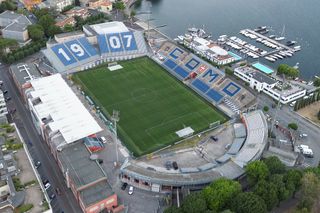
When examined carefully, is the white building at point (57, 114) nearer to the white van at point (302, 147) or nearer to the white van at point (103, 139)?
the white van at point (103, 139)

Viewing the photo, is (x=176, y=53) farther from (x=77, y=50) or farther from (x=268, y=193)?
(x=268, y=193)

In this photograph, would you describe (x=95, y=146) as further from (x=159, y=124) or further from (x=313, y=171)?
(x=313, y=171)

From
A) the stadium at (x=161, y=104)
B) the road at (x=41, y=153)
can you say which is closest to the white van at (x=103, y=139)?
the stadium at (x=161, y=104)

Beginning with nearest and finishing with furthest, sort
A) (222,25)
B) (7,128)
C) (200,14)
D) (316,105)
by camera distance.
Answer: (7,128) < (316,105) < (222,25) < (200,14)

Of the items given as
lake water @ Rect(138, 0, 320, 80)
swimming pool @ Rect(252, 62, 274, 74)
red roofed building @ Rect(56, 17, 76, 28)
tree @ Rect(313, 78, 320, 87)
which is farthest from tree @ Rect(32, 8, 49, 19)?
tree @ Rect(313, 78, 320, 87)

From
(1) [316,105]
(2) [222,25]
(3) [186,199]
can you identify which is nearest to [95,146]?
(3) [186,199]

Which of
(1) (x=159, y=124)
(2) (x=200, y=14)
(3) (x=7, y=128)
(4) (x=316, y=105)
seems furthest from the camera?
(2) (x=200, y=14)

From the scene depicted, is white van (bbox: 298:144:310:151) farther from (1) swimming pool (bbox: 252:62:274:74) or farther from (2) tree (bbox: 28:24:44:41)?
(2) tree (bbox: 28:24:44:41)
